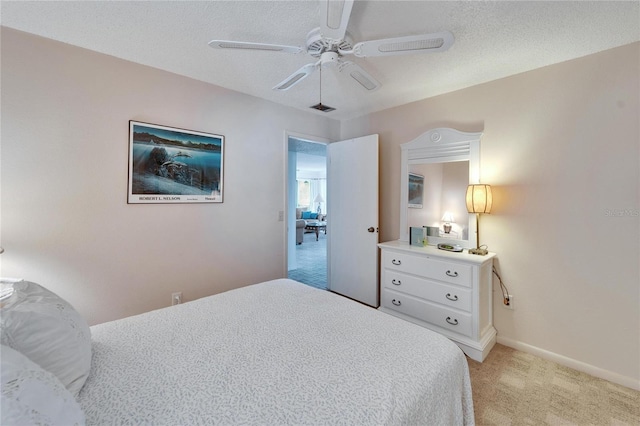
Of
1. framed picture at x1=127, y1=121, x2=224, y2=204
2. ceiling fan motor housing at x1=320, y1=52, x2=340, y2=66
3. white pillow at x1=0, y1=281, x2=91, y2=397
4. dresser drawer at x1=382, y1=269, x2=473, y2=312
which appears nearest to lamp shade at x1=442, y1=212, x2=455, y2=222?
dresser drawer at x1=382, y1=269, x2=473, y2=312

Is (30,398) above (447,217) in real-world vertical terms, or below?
below

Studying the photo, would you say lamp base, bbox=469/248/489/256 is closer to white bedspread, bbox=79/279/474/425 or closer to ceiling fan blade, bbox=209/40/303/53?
white bedspread, bbox=79/279/474/425

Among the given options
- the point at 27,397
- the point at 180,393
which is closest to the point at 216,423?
the point at 180,393

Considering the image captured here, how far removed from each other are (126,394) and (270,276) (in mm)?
2285

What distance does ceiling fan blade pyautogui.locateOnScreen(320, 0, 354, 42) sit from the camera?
3.98ft

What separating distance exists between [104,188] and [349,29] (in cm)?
221

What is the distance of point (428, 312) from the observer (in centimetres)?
256

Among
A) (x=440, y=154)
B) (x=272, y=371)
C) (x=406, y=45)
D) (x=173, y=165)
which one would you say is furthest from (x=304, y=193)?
(x=272, y=371)

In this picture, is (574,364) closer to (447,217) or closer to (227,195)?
(447,217)

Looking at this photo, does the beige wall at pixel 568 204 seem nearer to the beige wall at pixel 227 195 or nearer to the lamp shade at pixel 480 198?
the beige wall at pixel 227 195

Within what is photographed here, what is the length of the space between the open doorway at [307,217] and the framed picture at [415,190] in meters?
1.26

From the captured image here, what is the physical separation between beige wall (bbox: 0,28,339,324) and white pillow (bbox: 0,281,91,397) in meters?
1.16

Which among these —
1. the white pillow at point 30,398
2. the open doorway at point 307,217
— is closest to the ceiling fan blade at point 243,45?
the white pillow at point 30,398

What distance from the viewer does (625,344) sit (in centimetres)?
194
